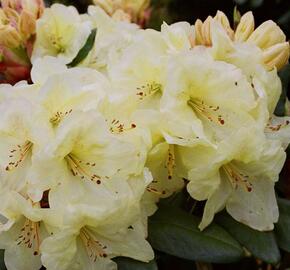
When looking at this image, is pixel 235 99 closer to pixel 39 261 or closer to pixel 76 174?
pixel 76 174

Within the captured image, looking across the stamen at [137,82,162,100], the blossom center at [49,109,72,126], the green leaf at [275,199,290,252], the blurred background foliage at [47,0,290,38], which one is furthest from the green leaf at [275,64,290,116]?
Answer: the blurred background foliage at [47,0,290,38]

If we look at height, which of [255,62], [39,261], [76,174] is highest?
[255,62]

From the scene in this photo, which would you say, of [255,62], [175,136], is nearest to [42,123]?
[175,136]

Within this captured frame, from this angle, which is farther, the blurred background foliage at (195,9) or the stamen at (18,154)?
the blurred background foliage at (195,9)

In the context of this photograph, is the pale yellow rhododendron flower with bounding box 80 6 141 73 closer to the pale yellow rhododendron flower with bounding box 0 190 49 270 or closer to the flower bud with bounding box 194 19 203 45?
the flower bud with bounding box 194 19 203 45

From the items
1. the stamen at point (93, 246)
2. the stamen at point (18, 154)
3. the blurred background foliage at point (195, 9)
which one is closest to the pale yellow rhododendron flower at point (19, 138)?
the stamen at point (18, 154)

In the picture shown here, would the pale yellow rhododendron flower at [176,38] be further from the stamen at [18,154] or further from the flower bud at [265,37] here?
the stamen at [18,154]
